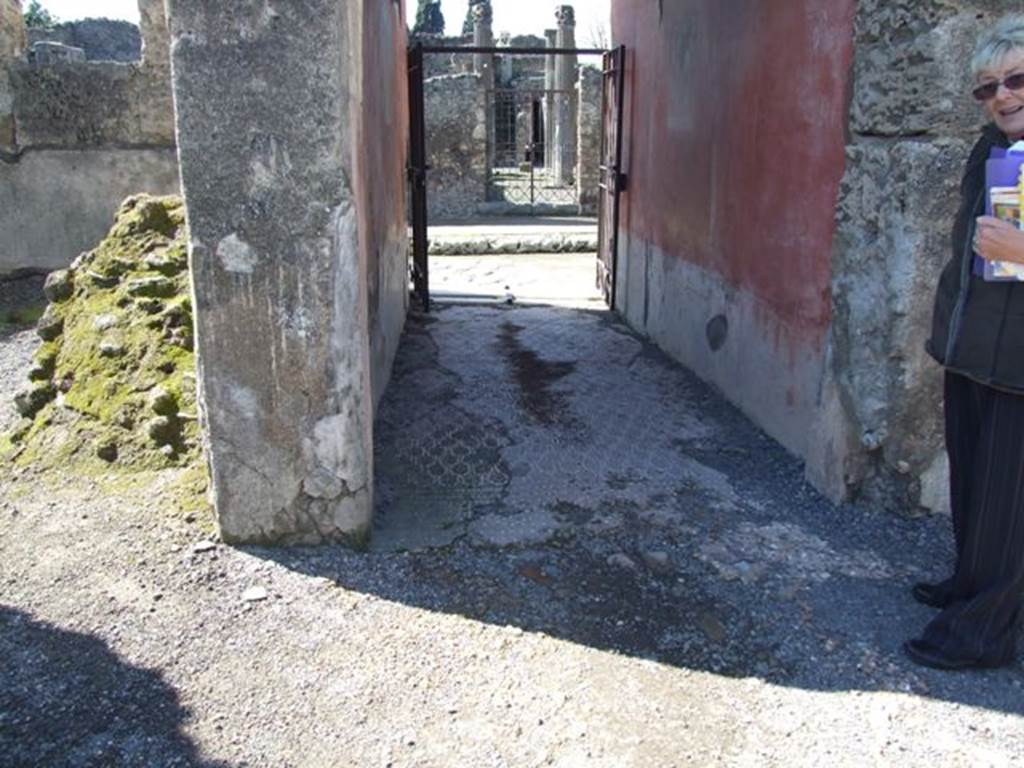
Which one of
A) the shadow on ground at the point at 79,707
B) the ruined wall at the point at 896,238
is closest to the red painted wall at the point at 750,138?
the ruined wall at the point at 896,238

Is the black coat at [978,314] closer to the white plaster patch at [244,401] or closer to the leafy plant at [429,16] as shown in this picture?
the white plaster patch at [244,401]

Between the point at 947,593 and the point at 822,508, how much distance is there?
801 millimetres

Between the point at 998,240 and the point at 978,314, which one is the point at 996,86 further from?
the point at 978,314

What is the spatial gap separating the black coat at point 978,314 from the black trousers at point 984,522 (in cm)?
8

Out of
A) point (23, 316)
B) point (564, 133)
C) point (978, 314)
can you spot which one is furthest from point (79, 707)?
point (564, 133)

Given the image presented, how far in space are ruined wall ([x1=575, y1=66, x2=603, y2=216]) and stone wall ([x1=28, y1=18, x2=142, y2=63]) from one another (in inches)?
475

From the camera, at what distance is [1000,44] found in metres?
2.28

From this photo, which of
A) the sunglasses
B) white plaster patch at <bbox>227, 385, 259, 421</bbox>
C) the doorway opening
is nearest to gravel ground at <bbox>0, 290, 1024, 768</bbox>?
white plaster patch at <bbox>227, 385, 259, 421</bbox>

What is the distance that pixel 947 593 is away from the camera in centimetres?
282

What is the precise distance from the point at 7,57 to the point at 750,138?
Result: 19.7 ft

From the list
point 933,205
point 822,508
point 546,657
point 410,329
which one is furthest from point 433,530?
point 410,329

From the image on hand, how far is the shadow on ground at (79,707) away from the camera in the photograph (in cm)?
220

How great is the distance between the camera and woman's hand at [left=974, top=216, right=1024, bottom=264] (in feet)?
7.43

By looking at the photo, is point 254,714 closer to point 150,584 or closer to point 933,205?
point 150,584
